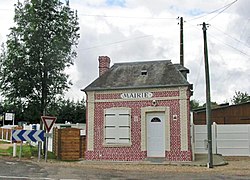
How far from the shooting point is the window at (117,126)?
21.6 m

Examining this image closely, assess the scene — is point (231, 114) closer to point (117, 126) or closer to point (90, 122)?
point (117, 126)

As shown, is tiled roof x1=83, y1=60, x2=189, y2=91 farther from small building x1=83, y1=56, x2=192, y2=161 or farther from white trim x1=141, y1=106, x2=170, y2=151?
white trim x1=141, y1=106, x2=170, y2=151

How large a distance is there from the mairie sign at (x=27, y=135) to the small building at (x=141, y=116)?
108 inches

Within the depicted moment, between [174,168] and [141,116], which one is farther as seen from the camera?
[141,116]

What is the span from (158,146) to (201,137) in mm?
4685

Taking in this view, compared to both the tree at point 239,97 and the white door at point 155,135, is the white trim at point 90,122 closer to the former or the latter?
the white door at point 155,135

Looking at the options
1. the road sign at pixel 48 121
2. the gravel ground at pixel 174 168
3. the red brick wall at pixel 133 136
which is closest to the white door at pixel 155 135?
the red brick wall at pixel 133 136

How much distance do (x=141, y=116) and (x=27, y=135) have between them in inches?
236

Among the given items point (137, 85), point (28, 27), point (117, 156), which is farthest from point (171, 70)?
point (28, 27)

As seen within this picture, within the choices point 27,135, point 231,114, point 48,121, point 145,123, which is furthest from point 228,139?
point 27,135

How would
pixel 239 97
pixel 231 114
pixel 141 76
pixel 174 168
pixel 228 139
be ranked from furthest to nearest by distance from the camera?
pixel 239 97 < pixel 231 114 < pixel 228 139 < pixel 141 76 < pixel 174 168

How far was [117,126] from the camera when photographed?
2170cm

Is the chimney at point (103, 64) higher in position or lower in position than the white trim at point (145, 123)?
higher

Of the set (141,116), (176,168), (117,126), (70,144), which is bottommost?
(176,168)
